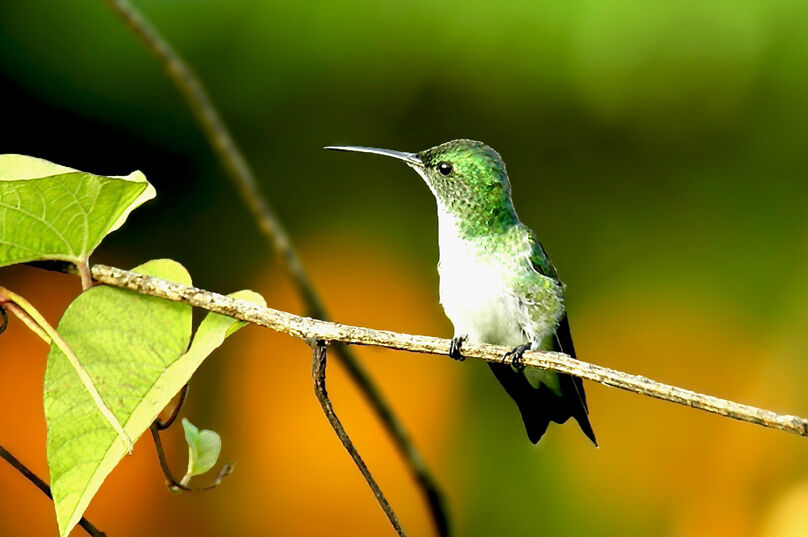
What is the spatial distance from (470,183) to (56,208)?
1.33 feet

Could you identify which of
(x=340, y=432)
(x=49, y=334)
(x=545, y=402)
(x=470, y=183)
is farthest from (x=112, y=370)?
(x=470, y=183)

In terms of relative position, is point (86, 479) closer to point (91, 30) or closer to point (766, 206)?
point (91, 30)

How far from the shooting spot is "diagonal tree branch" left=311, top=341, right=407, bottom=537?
401mm

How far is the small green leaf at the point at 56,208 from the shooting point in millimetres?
450

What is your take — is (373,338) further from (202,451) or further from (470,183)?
(470,183)

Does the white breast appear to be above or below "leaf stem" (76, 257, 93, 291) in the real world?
above

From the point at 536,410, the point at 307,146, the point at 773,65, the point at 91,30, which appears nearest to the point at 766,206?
the point at 773,65

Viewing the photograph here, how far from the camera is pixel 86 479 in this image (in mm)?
457

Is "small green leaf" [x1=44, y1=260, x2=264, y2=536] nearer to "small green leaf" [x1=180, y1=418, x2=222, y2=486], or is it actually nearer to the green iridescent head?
"small green leaf" [x1=180, y1=418, x2=222, y2=486]

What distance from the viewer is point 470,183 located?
787 millimetres

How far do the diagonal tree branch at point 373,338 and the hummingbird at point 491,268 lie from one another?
7.3 inches

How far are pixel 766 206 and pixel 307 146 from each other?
2.31 feet

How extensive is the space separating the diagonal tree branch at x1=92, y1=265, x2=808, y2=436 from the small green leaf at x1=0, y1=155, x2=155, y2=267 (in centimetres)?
2

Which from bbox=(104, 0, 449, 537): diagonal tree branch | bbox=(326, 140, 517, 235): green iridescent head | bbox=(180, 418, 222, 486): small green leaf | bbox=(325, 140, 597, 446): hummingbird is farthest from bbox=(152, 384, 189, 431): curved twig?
bbox=(326, 140, 517, 235): green iridescent head
